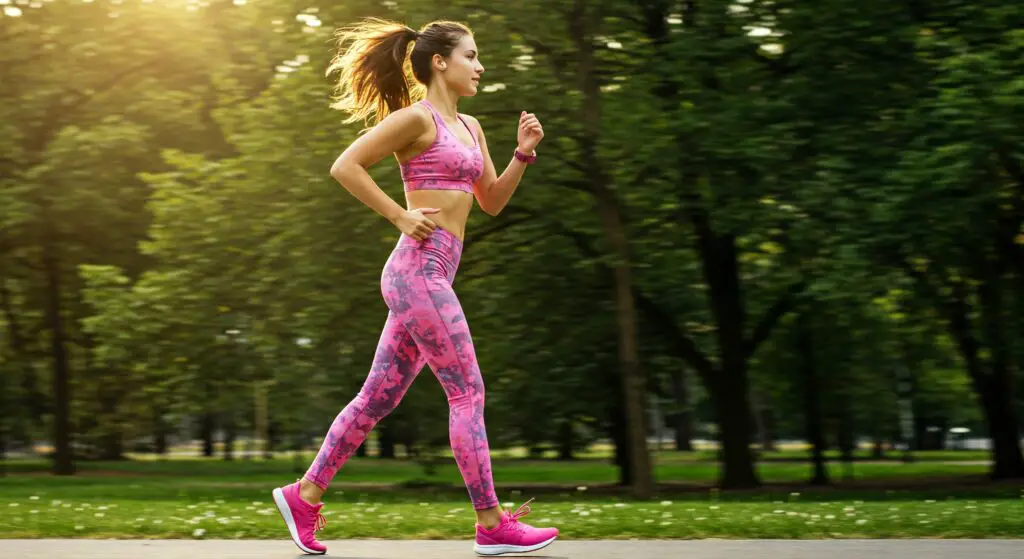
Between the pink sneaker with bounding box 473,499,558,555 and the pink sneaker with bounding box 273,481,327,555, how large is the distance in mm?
610

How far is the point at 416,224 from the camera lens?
196 inches

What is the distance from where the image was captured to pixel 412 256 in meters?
5.05

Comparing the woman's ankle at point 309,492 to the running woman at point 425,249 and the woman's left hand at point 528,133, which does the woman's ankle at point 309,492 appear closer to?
the running woman at point 425,249

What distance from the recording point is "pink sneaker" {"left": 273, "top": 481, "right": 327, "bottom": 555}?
16.0ft

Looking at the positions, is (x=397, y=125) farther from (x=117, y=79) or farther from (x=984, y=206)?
(x=117, y=79)

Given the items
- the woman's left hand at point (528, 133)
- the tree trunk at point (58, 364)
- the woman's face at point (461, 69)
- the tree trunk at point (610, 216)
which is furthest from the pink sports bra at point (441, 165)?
the tree trunk at point (58, 364)

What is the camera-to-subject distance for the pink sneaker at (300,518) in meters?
4.89

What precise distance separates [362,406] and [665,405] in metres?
13.5

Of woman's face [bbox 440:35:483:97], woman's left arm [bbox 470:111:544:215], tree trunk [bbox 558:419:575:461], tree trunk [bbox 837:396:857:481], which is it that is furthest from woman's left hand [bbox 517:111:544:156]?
tree trunk [bbox 837:396:857:481]

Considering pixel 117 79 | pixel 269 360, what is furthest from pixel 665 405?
pixel 117 79

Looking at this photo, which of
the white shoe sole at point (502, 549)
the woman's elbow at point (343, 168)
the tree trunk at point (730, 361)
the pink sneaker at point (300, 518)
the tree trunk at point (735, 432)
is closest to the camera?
the white shoe sole at point (502, 549)

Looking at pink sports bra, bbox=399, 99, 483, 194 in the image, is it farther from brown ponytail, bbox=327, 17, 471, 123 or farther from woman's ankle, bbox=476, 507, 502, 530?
woman's ankle, bbox=476, 507, 502, 530

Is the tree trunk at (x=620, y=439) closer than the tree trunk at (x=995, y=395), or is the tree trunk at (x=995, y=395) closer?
the tree trunk at (x=620, y=439)

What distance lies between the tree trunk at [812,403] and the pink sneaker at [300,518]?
16.8 metres
